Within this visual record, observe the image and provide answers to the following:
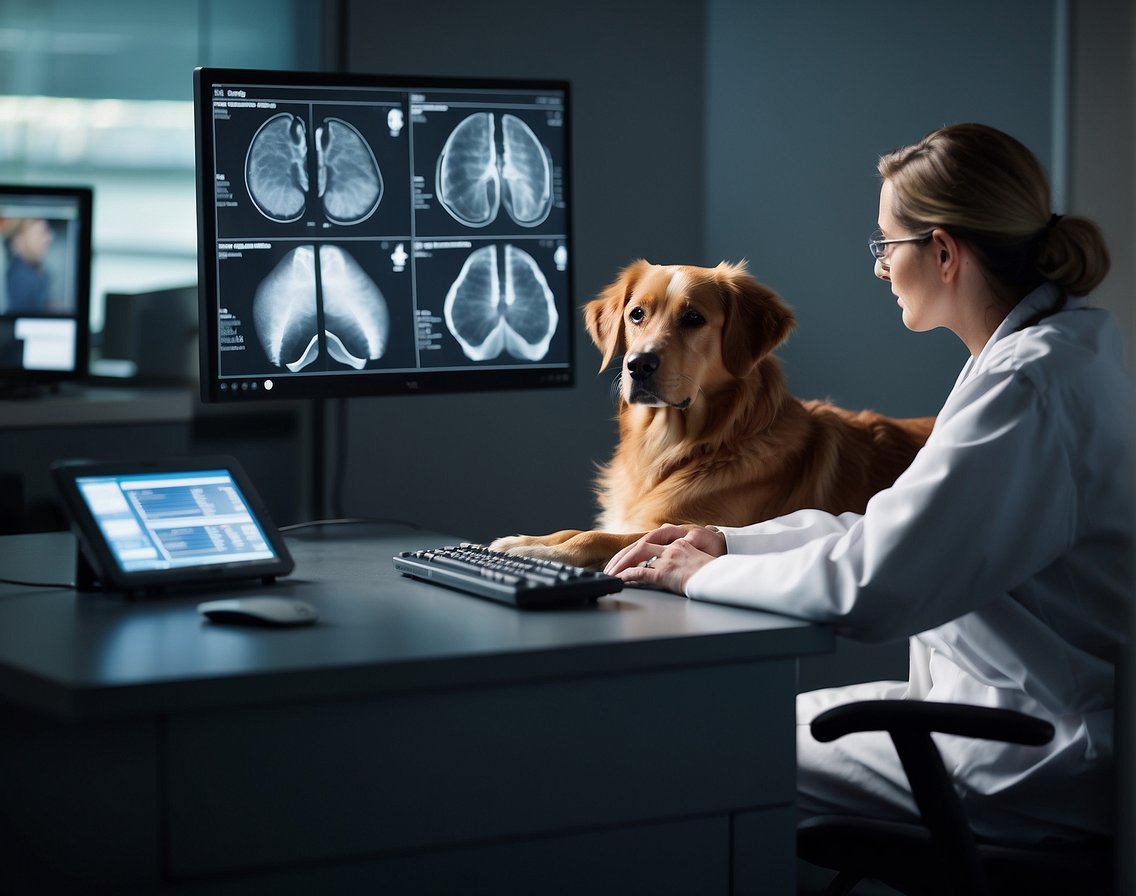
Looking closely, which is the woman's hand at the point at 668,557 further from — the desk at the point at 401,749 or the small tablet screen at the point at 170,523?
the small tablet screen at the point at 170,523

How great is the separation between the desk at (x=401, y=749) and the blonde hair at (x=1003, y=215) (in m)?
0.53

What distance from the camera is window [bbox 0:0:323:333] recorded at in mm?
3689

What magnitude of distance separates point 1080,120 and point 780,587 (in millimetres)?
2737

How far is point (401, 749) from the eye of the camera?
1164mm

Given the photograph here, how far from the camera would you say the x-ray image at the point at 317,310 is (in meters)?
1.77

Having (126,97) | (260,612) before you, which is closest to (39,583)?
(260,612)

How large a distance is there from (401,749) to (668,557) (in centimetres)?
46

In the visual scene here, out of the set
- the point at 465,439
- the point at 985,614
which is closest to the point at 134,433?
the point at 465,439

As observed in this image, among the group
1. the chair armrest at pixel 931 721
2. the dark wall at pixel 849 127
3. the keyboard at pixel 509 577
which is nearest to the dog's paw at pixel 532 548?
the keyboard at pixel 509 577

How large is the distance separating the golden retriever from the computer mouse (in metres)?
0.88

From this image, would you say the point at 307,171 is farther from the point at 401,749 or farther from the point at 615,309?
the point at 401,749

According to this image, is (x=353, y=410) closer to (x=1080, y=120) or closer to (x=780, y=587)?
(x=1080, y=120)

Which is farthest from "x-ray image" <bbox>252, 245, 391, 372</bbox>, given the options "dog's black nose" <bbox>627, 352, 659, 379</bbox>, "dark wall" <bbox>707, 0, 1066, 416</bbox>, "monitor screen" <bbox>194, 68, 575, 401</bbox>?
"dark wall" <bbox>707, 0, 1066, 416</bbox>

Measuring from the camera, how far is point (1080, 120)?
356 centimetres
